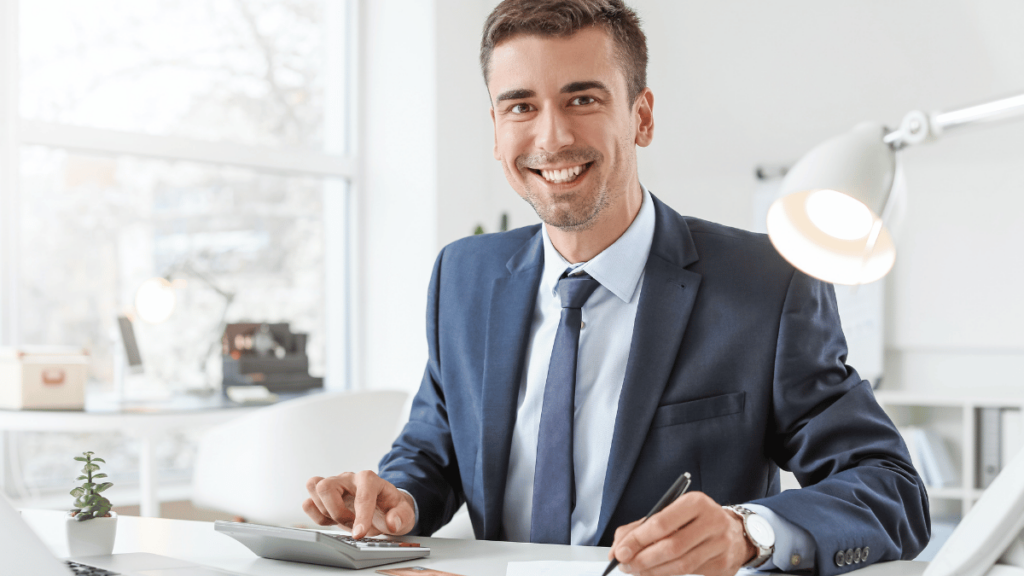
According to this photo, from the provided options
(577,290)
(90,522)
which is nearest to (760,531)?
(577,290)

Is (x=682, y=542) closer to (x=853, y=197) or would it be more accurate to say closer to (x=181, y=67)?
(x=853, y=197)

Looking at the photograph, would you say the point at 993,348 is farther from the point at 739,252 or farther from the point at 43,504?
the point at 43,504

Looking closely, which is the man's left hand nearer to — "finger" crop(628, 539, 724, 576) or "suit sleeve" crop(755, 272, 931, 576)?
"finger" crop(628, 539, 724, 576)

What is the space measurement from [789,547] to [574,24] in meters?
0.83

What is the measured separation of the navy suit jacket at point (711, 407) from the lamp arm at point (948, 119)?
0.31 metres

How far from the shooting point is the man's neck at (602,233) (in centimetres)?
143

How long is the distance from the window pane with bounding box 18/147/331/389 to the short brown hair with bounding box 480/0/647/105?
2480mm

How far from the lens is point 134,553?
43.5 inches

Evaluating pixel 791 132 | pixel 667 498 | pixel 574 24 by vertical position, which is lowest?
pixel 667 498

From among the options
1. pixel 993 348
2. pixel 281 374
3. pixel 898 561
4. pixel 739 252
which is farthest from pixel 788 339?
pixel 993 348

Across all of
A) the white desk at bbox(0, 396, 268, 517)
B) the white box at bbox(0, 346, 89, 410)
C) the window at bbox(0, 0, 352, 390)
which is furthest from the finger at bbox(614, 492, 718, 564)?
the window at bbox(0, 0, 352, 390)

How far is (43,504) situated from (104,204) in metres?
1.26

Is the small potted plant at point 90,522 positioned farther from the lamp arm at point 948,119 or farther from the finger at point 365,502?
the lamp arm at point 948,119

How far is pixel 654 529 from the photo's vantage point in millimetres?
874
